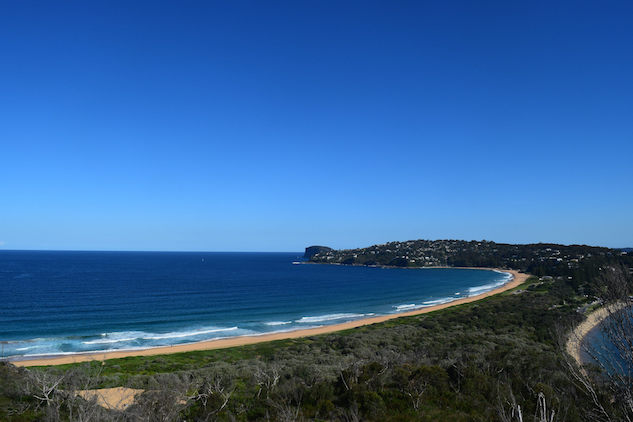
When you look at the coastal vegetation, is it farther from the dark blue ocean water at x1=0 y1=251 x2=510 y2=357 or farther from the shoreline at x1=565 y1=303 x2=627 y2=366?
the dark blue ocean water at x1=0 y1=251 x2=510 y2=357

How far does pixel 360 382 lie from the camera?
1900 centimetres

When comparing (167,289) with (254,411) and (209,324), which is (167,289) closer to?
(209,324)

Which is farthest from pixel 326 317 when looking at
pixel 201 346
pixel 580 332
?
pixel 580 332

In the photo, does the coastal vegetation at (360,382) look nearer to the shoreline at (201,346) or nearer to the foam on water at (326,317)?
the shoreline at (201,346)

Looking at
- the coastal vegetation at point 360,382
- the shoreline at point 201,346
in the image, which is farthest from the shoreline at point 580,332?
the shoreline at point 201,346

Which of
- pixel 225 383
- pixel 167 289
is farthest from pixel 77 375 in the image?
pixel 167 289

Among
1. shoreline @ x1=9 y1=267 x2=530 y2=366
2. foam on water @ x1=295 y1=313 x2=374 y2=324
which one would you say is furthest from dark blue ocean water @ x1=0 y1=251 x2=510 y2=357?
shoreline @ x1=9 y1=267 x2=530 y2=366

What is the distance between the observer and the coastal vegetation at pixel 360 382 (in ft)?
45.0

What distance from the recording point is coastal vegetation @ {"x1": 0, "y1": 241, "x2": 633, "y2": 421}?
13.7m

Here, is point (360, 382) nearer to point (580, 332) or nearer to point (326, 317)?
point (580, 332)

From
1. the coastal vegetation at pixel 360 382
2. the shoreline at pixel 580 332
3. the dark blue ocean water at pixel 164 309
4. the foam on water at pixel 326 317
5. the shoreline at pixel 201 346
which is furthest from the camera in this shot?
the foam on water at pixel 326 317

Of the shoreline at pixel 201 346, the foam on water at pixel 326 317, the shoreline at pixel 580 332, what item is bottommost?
the foam on water at pixel 326 317

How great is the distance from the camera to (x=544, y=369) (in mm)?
20625

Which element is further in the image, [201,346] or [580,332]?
[201,346]
